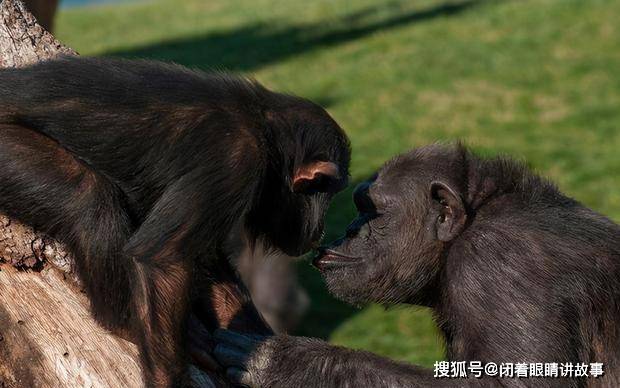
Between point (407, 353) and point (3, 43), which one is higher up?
point (3, 43)

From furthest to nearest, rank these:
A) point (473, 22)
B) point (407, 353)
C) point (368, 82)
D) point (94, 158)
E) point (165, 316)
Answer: point (473, 22) → point (368, 82) → point (407, 353) → point (94, 158) → point (165, 316)

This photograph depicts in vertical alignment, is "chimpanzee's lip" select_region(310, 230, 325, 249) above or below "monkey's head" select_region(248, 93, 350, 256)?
below

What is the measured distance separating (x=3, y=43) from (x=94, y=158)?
0.87 m

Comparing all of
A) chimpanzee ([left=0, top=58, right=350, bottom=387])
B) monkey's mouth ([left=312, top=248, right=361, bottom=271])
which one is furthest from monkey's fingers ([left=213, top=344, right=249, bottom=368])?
monkey's mouth ([left=312, top=248, right=361, bottom=271])

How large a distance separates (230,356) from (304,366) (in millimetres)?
388

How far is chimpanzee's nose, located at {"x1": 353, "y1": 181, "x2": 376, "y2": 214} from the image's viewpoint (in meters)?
5.89

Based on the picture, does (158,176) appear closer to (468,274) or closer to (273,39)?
(468,274)

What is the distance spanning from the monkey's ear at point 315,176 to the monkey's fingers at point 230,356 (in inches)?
39.5

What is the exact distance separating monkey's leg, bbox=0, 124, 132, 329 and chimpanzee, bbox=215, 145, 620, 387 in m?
0.65

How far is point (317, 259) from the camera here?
5863 mm

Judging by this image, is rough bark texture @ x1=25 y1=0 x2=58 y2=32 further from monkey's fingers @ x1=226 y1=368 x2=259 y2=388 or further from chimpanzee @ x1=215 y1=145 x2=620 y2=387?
monkey's fingers @ x1=226 y1=368 x2=259 y2=388

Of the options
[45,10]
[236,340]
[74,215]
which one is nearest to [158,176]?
[74,215]

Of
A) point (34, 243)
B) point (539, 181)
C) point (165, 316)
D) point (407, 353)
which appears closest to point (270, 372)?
point (165, 316)

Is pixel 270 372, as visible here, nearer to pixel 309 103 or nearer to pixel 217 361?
pixel 217 361
